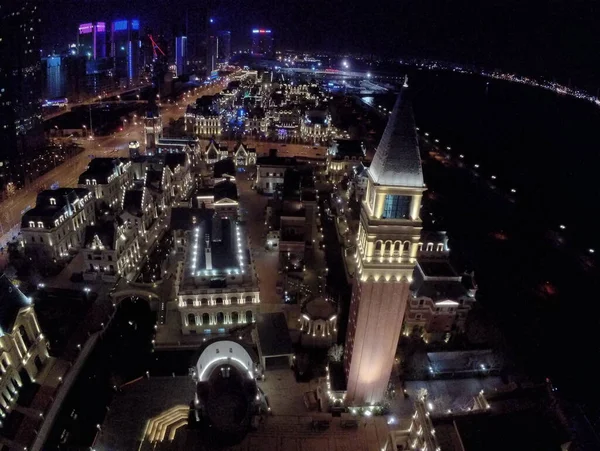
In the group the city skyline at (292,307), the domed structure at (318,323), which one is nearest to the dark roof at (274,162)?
the city skyline at (292,307)

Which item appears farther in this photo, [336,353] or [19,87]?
[19,87]

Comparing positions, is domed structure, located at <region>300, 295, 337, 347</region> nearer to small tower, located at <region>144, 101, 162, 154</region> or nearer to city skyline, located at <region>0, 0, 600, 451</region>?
city skyline, located at <region>0, 0, 600, 451</region>

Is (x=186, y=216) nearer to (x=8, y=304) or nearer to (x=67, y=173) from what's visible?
(x=8, y=304)

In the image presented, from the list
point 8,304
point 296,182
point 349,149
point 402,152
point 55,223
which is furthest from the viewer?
point 349,149

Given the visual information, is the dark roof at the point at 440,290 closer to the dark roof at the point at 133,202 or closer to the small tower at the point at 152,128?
the dark roof at the point at 133,202

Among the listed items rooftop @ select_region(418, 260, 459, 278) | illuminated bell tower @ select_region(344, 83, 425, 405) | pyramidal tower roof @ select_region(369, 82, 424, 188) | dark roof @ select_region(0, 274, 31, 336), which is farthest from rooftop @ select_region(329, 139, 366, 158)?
dark roof @ select_region(0, 274, 31, 336)

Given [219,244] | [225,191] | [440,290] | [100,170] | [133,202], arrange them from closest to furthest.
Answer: [440,290]
[219,244]
[133,202]
[225,191]
[100,170]

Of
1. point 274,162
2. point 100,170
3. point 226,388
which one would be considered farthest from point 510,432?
point 100,170

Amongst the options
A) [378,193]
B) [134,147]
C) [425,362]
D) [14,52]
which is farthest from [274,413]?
[14,52]
